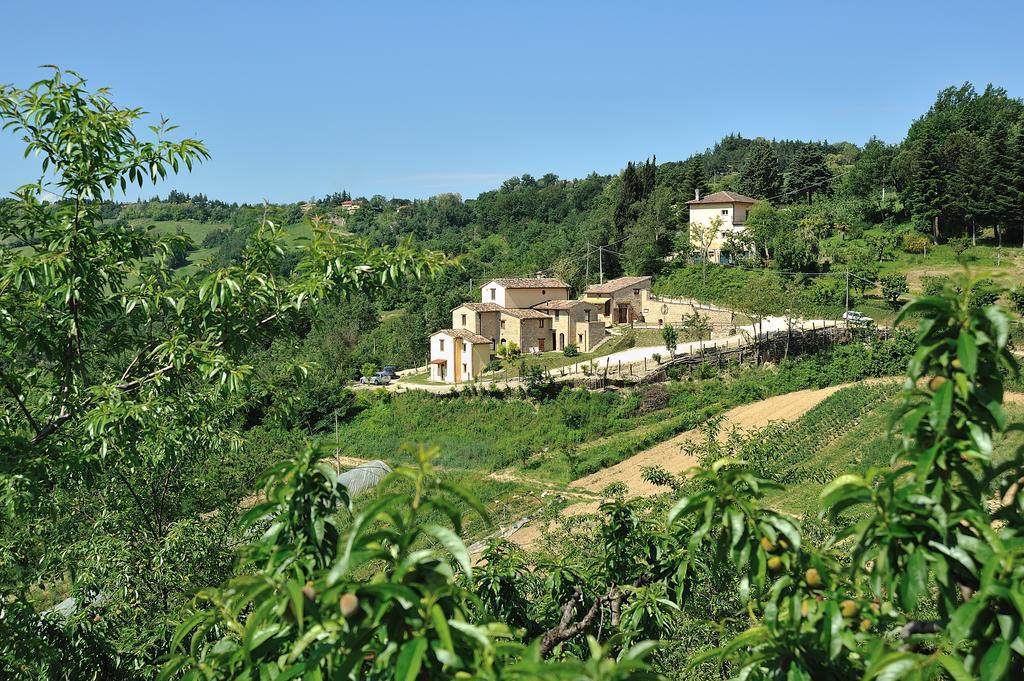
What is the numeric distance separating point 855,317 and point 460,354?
18.0 m

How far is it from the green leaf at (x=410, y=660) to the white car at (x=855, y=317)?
1368 inches

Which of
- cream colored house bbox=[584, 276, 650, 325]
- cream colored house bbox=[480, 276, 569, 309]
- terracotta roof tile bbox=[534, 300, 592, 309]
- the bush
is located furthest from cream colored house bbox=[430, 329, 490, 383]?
the bush

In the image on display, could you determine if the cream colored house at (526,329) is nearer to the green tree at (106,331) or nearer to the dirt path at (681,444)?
the dirt path at (681,444)

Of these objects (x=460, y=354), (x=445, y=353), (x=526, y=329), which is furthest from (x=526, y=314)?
(x=445, y=353)

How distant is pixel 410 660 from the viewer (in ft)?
5.35

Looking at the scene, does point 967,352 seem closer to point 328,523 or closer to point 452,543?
point 452,543

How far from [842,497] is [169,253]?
4431 mm

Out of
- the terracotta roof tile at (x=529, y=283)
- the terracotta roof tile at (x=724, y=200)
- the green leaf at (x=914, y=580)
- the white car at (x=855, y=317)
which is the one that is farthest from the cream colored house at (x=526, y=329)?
the green leaf at (x=914, y=580)

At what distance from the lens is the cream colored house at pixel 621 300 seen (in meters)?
42.2

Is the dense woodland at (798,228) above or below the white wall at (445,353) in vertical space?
above

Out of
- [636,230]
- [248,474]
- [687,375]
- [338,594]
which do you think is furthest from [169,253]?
[636,230]

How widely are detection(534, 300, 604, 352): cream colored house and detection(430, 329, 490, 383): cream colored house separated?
142 inches

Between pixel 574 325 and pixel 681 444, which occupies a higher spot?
pixel 574 325

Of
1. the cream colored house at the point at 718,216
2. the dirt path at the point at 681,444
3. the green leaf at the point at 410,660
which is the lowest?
the dirt path at the point at 681,444
